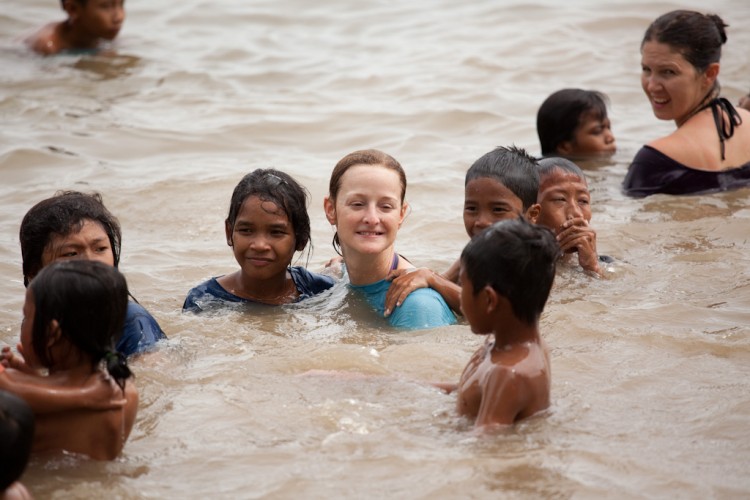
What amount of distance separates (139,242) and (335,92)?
4467 millimetres

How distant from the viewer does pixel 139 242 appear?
7.41 meters

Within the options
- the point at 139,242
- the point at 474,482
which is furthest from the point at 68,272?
the point at 139,242

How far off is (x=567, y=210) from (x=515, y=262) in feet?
7.90

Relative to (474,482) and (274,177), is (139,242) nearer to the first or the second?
(274,177)

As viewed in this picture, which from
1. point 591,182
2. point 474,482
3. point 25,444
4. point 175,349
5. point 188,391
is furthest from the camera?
point 591,182

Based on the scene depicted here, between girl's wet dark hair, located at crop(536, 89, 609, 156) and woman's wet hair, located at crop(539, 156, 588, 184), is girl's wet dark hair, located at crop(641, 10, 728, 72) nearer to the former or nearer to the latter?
girl's wet dark hair, located at crop(536, 89, 609, 156)

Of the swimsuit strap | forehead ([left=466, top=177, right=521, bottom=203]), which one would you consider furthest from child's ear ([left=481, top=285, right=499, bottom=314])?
the swimsuit strap

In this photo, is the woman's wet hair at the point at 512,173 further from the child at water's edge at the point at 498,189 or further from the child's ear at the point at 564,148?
the child's ear at the point at 564,148

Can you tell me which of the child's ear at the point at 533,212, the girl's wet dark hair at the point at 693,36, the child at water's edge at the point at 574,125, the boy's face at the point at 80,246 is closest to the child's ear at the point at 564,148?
the child at water's edge at the point at 574,125

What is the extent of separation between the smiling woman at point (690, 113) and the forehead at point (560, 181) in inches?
67.7

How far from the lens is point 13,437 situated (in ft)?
11.0

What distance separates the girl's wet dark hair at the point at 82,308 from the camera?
12.6ft

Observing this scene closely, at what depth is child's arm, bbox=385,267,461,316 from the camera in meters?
5.30

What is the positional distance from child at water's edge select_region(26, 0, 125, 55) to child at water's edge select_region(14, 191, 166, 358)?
7.28 m
